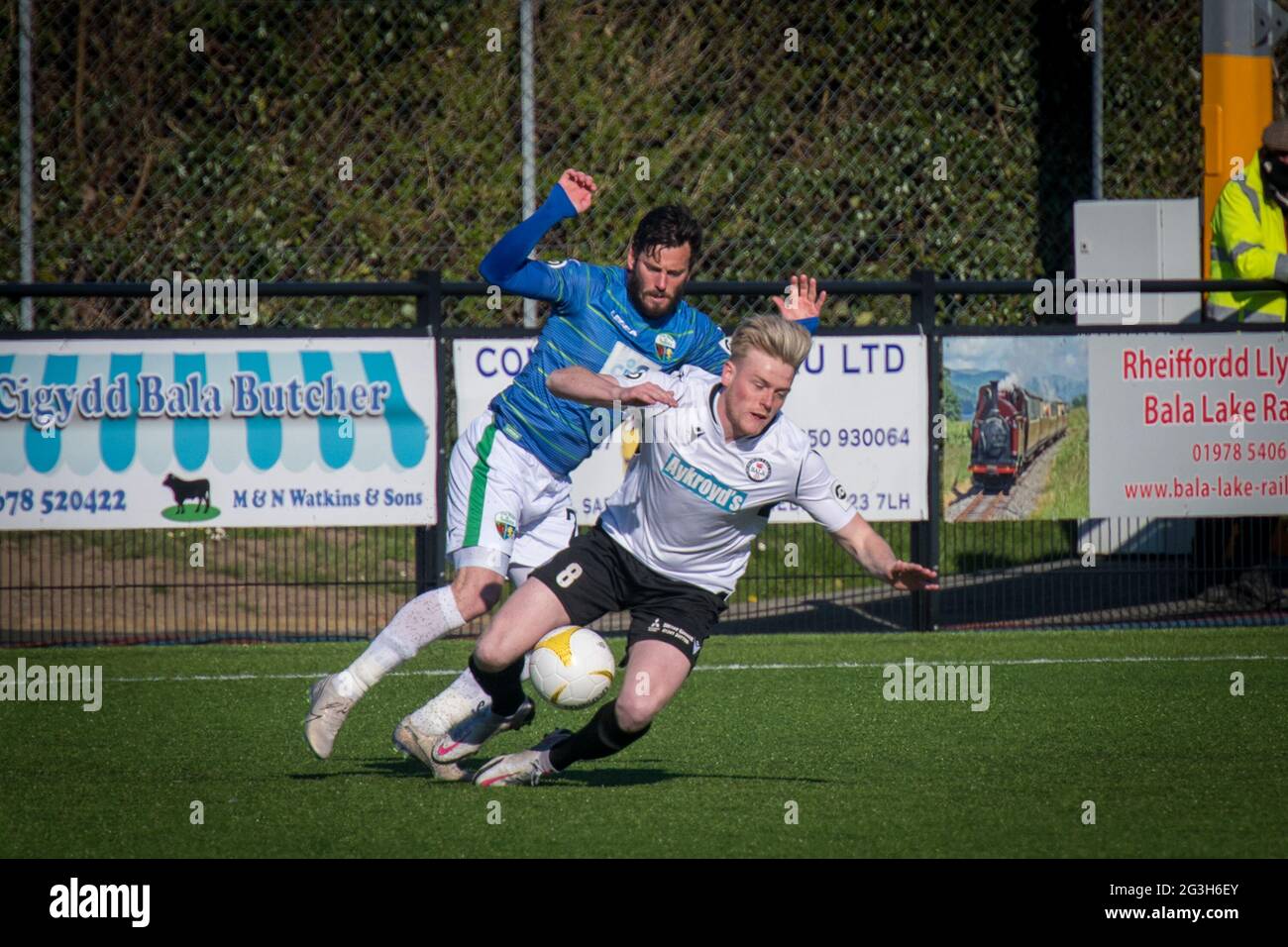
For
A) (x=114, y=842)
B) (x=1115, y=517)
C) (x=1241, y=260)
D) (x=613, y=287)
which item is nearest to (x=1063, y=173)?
(x=1241, y=260)

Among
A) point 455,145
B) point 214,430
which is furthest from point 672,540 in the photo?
point 455,145

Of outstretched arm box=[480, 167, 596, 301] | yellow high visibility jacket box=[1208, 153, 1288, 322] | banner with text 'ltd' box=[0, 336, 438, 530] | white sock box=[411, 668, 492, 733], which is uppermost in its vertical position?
yellow high visibility jacket box=[1208, 153, 1288, 322]

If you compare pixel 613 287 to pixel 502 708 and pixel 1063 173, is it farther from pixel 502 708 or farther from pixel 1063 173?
pixel 1063 173

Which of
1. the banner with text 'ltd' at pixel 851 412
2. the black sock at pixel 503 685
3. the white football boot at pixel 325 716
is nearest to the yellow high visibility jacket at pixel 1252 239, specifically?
the banner with text 'ltd' at pixel 851 412

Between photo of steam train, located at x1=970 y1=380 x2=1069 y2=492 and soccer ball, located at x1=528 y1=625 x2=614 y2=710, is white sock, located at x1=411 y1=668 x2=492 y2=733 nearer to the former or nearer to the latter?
soccer ball, located at x1=528 y1=625 x2=614 y2=710

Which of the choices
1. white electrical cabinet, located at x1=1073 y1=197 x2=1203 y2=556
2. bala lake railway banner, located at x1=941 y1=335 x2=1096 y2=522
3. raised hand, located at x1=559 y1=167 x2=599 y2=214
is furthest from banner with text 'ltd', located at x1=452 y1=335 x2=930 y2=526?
raised hand, located at x1=559 y1=167 x2=599 y2=214

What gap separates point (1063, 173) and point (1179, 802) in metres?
11.0

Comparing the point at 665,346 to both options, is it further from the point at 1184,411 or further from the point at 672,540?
the point at 1184,411

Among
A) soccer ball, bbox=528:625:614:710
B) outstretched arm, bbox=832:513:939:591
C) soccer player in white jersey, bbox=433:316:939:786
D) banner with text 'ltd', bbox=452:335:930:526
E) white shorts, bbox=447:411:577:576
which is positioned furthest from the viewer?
banner with text 'ltd', bbox=452:335:930:526

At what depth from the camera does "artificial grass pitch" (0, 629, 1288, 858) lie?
5430 mm

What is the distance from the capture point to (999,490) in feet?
36.9

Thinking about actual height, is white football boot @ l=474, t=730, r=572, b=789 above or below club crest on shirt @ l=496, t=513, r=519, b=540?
below

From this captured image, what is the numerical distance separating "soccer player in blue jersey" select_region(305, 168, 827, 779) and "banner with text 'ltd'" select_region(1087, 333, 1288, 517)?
440 centimetres

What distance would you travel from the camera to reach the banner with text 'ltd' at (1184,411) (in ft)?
36.8
